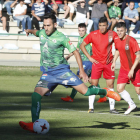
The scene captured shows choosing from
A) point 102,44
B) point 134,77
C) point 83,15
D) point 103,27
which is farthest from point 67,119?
point 83,15

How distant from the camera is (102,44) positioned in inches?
326

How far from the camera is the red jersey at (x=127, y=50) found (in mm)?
7664

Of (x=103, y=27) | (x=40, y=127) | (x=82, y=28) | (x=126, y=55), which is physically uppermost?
(x=103, y=27)

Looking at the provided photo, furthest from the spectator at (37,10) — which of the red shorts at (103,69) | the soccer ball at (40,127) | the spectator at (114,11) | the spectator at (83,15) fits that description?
the soccer ball at (40,127)

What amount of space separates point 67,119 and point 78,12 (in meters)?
13.6

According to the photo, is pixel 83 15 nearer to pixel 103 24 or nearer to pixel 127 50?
pixel 103 24

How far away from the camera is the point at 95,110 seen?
8.51 meters

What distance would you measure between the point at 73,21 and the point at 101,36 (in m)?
12.6

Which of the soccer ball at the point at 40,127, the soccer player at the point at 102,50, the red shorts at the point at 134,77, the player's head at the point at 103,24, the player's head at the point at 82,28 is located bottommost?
the soccer ball at the point at 40,127

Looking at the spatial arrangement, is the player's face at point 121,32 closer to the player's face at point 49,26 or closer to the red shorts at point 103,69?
the red shorts at point 103,69

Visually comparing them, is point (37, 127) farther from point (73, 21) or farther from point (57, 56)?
point (73, 21)

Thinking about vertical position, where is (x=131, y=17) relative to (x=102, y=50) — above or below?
above

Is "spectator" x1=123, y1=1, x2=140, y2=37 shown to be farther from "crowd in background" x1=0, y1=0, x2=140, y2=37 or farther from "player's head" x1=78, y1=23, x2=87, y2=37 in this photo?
"player's head" x1=78, y1=23, x2=87, y2=37

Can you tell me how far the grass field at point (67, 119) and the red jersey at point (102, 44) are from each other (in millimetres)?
1262
